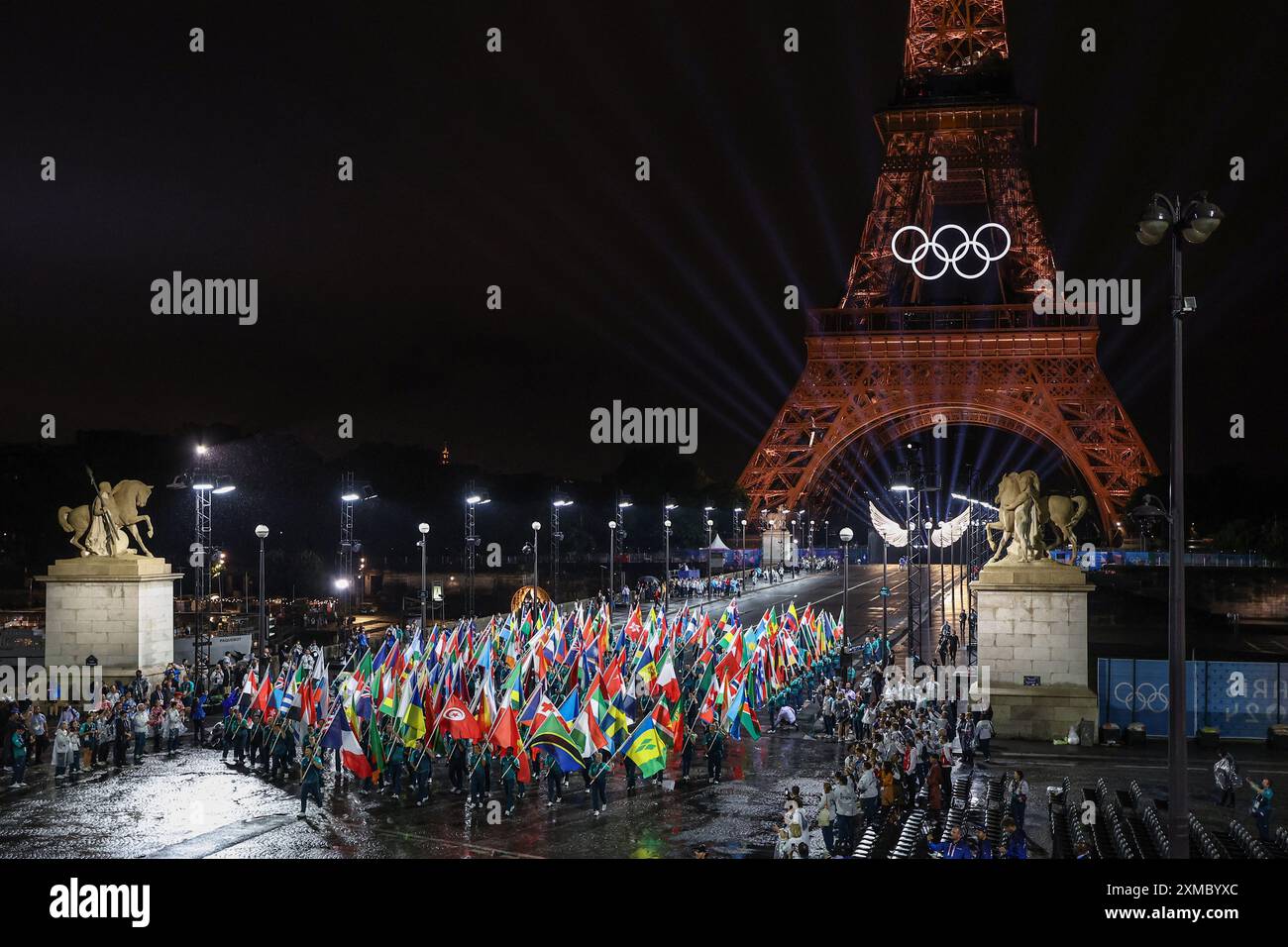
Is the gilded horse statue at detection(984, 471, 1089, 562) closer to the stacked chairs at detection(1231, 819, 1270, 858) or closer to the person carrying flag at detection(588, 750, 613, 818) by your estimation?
the stacked chairs at detection(1231, 819, 1270, 858)

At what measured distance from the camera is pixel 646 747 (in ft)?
68.9

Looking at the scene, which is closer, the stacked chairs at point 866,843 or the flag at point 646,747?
the stacked chairs at point 866,843

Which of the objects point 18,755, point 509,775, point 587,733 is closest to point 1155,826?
point 587,733

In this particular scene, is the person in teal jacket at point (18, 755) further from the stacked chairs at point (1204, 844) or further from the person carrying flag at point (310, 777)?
the stacked chairs at point (1204, 844)

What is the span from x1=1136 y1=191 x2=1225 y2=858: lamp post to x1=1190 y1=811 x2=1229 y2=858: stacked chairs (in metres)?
3.03

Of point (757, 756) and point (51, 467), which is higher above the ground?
point (51, 467)

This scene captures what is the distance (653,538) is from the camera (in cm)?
13438

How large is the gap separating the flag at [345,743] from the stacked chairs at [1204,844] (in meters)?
Answer: 13.3

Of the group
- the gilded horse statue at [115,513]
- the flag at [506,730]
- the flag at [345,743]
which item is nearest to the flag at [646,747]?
the flag at [506,730]

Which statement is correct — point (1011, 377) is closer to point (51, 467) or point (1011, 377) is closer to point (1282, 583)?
point (1282, 583)

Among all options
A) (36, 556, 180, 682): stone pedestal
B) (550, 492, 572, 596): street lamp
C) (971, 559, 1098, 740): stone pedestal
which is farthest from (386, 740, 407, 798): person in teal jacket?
(550, 492, 572, 596): street lamp

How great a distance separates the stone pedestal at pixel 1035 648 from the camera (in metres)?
27.8
